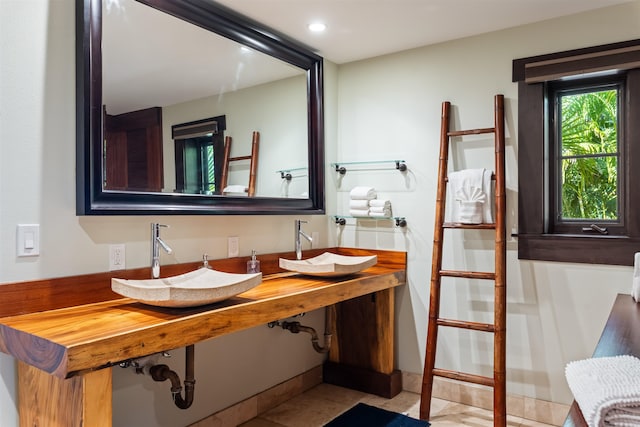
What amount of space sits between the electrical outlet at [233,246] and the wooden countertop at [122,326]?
1.13ft

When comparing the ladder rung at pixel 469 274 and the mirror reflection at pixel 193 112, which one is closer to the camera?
the mirror reflection at pixel 193 112

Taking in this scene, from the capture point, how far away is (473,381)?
255 centimetres

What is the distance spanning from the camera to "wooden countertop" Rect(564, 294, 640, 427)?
975 millimetres

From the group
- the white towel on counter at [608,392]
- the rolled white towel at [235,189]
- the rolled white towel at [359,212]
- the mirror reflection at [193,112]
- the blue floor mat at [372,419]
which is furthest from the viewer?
the rolled white towel at [359,212]

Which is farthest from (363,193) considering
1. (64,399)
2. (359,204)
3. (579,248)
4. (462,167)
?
(64,399)

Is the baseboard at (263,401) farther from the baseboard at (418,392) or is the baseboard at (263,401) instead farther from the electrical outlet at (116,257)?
the electrical outlet at (116,257)

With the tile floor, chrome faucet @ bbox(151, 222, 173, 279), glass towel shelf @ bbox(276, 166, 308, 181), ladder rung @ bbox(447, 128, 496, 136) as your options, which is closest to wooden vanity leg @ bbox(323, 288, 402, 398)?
the tile floor

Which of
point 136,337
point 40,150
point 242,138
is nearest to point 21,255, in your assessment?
point 40,150

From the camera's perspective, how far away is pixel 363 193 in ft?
10.2

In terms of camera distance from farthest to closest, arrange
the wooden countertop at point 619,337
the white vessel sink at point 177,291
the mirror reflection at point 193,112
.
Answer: the mirror reflection at point 193,112
the white vessel sink at point 177,291
the wooden countertop at point 619,337

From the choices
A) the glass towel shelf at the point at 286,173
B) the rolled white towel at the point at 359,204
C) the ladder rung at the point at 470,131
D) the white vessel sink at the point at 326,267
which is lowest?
the white vessel sink at the point at 326,267

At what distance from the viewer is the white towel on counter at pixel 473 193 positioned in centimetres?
267

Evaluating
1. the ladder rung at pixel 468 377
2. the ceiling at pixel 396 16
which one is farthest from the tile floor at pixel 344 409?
the ceiling at pixel 396 16

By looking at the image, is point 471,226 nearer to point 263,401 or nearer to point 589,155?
point 589,155
